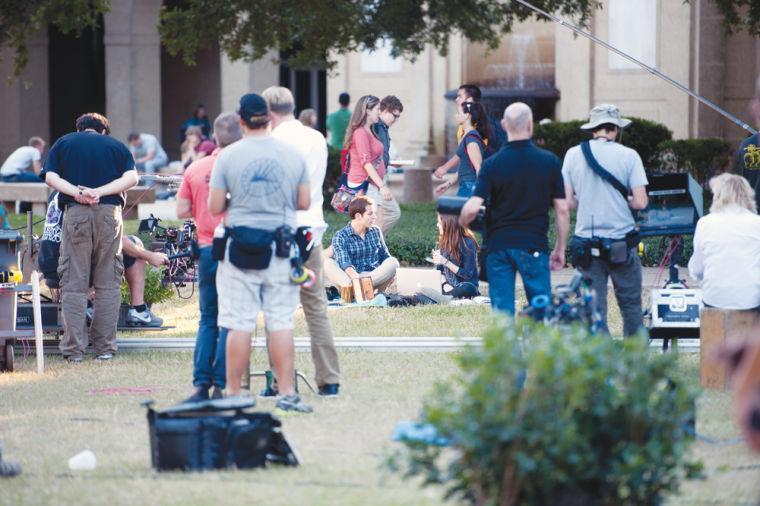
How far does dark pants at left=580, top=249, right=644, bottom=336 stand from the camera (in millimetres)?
9289

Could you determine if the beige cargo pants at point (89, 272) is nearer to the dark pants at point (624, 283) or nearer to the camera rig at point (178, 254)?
the camera rig at point (178, 254)

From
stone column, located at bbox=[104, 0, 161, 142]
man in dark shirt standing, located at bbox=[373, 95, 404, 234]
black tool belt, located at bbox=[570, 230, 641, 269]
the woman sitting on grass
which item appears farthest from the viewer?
stone column, located at bbox=[104, 0, 161, 142]

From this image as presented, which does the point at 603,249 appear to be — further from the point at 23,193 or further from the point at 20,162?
the point at 20,162

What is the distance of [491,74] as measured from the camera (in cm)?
2686

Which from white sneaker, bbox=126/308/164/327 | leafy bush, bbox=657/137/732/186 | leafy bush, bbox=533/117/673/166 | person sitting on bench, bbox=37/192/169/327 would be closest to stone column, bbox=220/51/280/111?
leafy bush, bbox=533/117/673/166

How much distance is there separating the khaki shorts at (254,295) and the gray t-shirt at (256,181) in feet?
0.83

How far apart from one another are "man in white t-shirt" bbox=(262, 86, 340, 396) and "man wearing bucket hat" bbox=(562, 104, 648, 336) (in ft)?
5.68

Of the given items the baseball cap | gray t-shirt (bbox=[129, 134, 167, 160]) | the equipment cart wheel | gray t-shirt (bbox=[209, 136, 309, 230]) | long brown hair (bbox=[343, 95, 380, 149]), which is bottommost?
the equipment cart wheel

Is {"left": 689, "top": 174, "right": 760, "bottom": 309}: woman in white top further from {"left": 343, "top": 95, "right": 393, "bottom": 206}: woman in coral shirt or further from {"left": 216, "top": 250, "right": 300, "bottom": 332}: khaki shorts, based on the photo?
{"left": 343, "top": 95, "right": 393, "bottom": 206}: woman in coral shirt

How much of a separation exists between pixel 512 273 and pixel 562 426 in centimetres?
356

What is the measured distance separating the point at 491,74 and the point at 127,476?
20876 mm

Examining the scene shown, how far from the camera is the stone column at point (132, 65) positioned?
30.2m

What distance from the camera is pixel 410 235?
17391 mm

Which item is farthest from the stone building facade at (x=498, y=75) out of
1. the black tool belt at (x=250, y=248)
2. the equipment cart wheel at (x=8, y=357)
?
the black tool belt at (x=250, y=248)
